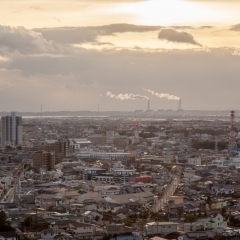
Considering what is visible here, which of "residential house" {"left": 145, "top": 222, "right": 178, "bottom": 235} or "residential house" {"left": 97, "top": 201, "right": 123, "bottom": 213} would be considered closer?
"residential house" {"left": 145, "top": 222, "right": 178, "bottom": 235}

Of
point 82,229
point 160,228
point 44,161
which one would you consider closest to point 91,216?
point 82,229

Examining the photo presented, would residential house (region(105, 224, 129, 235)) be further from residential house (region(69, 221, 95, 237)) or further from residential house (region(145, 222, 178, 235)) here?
residential house (region(145, 222, 178, 235))

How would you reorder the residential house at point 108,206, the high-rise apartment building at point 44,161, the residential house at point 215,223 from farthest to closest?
the high-rise apartment building at point 44,161 → the residential house at point 108,206 → the residential house at point 215,223

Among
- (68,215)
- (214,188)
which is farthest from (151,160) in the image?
(68,215)

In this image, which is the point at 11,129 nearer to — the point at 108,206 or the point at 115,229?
the point at 108,206

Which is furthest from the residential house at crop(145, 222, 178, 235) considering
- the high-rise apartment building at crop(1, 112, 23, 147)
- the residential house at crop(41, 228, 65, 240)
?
the high-rise apartment building at crop(1, 112, 23, 147)

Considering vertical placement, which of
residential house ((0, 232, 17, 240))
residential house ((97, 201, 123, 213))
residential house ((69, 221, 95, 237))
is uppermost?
residential house ((0, 232, 17, 240))

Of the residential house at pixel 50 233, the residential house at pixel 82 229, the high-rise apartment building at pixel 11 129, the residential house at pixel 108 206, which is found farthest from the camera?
the high-rise apartment building at pixel 11 129

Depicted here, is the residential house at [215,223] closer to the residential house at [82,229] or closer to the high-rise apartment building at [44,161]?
the residential house at [82,229]

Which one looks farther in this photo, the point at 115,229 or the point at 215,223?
the point at 215,223

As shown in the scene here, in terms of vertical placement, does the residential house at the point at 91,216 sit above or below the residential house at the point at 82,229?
below

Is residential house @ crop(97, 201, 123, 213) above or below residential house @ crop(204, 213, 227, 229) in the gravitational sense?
below

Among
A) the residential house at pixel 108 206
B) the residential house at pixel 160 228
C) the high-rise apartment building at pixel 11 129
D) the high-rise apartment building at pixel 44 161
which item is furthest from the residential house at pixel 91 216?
the high-rise apartment building at pixel 11 129
